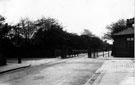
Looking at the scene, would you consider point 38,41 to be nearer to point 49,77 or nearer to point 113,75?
point 49,77

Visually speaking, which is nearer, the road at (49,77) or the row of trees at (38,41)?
the road at (49,77)

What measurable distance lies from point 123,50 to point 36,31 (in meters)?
21.9

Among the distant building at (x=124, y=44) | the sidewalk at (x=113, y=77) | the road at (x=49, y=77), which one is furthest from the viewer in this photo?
the distant building at (x=124, y=44)

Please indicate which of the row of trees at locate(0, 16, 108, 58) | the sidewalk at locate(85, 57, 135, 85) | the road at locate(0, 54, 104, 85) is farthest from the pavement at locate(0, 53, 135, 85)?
the row of trees at locate(0, 16, 108, 58)

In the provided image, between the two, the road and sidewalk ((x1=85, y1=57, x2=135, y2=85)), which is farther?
the road

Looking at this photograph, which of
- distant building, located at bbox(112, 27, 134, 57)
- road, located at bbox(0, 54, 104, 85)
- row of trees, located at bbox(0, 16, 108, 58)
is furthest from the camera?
row of trees, located at bbox(0, 16, 108, 58)

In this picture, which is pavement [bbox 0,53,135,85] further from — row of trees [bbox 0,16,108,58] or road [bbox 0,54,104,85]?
row of trees [bbox 0,16,108,58]

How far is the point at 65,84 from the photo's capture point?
9.20 meters

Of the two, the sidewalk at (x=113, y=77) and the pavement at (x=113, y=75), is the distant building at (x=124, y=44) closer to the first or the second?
the pavement at (x=113, y=75)

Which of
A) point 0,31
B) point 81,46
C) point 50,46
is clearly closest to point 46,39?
point 50,46

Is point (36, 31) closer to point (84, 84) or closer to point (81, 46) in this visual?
point (81, 46)

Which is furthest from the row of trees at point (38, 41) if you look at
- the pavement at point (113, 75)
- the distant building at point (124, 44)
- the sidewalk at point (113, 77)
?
the sidewalk at point (113, 77)

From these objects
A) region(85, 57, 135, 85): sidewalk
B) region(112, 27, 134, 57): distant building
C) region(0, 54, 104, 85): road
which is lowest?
region(0, 54, 104, 85): road

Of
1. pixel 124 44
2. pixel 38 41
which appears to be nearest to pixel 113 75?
pixel 124 44
